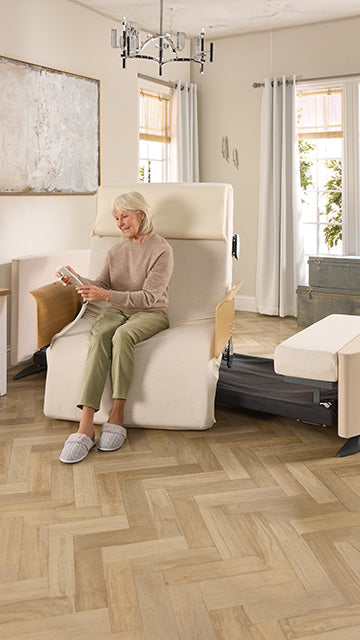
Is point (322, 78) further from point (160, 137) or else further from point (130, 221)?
point (130, 221)

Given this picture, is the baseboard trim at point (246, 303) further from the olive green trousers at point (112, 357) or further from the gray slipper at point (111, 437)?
the gray slipper at point (111, 437)

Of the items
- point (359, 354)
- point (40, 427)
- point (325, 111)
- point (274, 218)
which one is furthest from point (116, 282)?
point (325, 111)

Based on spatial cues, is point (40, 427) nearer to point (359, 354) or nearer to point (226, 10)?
point (359, 354)

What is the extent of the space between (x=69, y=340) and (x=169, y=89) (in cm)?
368

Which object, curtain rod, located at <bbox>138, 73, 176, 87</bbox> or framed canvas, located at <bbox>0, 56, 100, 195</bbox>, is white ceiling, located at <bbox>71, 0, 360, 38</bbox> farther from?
framed canvas, located at <bbox>0, 56, 100, 195</bbox>

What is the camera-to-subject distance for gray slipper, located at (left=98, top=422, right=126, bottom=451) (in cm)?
267

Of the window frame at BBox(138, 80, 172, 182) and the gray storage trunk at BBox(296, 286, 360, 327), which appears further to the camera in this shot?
the window frame at BBox(138, 80, 172, 182)

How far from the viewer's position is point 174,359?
2836 millimetres

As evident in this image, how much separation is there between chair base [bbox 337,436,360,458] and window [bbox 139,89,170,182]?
3.67 m

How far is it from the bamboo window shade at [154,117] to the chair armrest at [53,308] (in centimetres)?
279

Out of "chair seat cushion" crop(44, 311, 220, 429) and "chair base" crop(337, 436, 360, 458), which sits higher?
"chair seat cushion" crop(44, 311, 220, 429)

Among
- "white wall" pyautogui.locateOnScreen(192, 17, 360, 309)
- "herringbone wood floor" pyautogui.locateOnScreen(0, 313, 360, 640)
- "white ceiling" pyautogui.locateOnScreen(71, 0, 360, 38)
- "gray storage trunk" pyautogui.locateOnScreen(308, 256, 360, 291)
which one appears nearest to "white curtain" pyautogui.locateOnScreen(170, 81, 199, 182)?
"white wall" pyautogui.locateOnScreen(192, 17, 360, 309)

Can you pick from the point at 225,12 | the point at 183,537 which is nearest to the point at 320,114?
the point at 225,12

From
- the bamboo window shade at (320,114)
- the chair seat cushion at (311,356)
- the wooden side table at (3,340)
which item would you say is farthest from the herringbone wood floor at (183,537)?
the bamboo window shade at (320,114)
